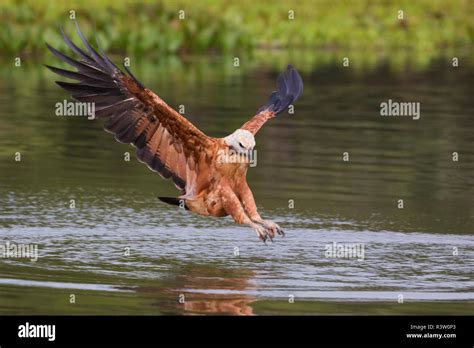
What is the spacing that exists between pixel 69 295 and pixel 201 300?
929 millimetres

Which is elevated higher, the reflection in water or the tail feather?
the tail feather

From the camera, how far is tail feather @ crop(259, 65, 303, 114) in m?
12.4

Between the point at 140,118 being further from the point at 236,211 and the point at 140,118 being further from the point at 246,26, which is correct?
the point at 246,26

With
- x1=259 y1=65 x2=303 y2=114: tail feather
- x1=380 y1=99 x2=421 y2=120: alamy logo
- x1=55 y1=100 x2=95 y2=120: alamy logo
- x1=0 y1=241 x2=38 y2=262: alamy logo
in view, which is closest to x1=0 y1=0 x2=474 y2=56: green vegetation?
x1=55 y1=100 x2=95 y2=120: alamy logo

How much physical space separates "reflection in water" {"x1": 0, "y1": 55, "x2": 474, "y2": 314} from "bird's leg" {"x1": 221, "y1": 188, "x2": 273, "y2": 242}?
29 centimetres

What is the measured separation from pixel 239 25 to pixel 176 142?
925 inches

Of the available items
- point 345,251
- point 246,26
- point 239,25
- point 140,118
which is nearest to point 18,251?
point 140,118

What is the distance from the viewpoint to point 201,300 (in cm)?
992

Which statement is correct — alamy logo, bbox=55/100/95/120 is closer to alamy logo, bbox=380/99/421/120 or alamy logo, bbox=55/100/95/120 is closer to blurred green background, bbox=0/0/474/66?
alamy logo, bbox=380/99/421/120

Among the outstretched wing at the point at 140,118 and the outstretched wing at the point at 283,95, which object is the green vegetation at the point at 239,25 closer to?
the outstretched wing at the point at 283,95

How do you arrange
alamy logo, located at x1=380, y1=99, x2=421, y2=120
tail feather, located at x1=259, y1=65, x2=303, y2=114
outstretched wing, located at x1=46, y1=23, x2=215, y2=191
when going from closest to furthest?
1. outstretched wing, located at x1=46, y1=23, x2=215, y2=191
2. tail feather, located at x1=259, y1=65, x2=303, y2=114
3. alamy logo, located at x1=380, y1=99, x2=421, y2=120

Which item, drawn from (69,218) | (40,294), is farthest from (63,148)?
(40,294)

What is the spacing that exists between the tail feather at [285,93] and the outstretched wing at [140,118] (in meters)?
1.01
